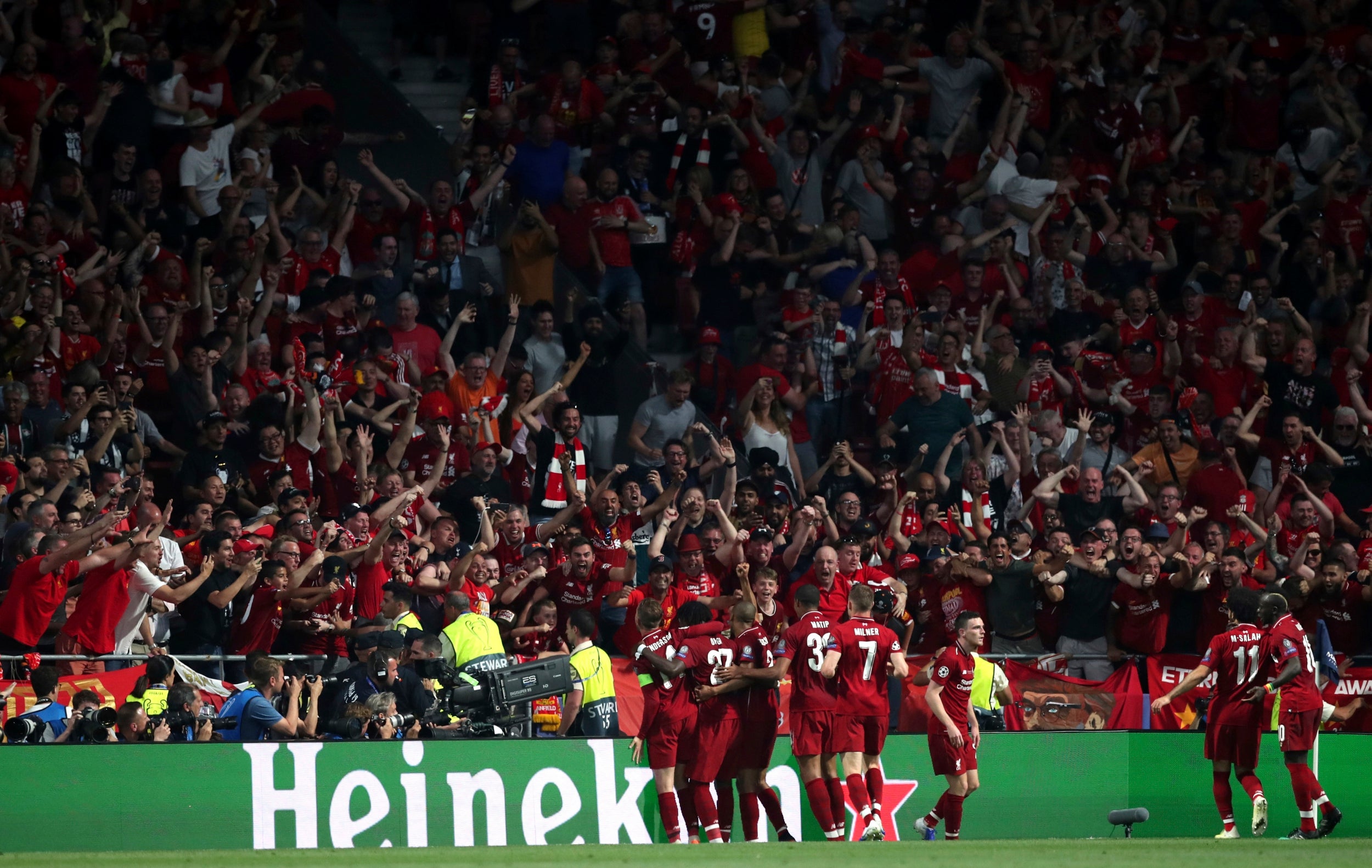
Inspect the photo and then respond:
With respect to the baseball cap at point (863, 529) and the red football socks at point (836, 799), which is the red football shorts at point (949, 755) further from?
the baseball cap at point (863, 529)

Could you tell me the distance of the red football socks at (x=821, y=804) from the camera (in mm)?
13266

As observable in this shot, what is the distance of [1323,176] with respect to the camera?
21406 mm

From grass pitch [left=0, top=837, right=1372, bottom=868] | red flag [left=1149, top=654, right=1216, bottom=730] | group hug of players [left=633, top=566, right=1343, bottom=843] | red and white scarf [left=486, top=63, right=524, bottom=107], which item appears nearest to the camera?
grass pitch [left=0, top=837, right=1372, bottom=868]

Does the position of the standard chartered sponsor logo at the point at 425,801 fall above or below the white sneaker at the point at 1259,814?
above

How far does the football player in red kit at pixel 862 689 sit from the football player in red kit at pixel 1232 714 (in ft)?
6.18

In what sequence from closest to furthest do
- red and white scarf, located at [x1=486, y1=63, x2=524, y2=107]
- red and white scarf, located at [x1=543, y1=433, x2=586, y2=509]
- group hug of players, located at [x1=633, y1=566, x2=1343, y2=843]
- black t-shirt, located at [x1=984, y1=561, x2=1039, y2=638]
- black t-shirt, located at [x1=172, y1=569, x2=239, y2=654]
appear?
group hug of players, located at [x1=633, y1=566, x2=1343, y2=843], black t-shirt, located at [x1=172, y1=569, x2=239, y2=654], black t-shirt, located at [x1=984, y1=561, x2=1039, y2=638], red and white scarf, located at [x1=543, y1=433, x2=586, y2=509], red and white scarf, located at [x1=486, y1=63, x2=524, y2=107]

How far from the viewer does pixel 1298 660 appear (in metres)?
13.5

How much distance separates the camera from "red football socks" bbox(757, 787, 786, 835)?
13398 millimetres

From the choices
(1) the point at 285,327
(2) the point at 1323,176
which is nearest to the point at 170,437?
(1) the point at 285,327

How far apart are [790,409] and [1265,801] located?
20.5ft

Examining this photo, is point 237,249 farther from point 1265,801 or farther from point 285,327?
point 1265,801

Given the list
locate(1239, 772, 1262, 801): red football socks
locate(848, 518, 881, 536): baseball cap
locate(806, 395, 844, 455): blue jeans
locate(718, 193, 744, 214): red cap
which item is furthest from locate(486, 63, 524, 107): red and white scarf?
locate(1239, 772, 1262, 801): red football socks

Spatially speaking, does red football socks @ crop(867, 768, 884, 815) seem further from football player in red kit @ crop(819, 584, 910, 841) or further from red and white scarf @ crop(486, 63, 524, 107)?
red and white scarf @ crop(486, 63, 524, 107)

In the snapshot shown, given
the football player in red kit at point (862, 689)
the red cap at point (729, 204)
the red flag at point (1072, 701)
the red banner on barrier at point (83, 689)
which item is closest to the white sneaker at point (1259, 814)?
the red flag at point (1072, 701)
